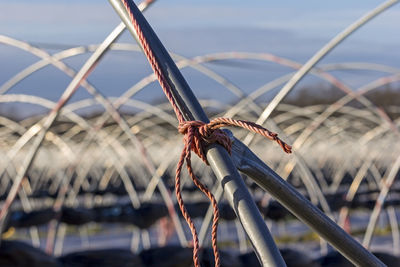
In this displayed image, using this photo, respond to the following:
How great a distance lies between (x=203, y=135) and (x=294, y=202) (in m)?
0.39

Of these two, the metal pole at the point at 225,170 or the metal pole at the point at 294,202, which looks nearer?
the metal pole at the point at 225,170

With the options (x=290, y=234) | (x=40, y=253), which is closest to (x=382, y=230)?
(x=290, y=234)

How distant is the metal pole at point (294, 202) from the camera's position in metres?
2.26

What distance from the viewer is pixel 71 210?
1066 cm

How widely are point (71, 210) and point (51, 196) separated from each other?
17.0ft

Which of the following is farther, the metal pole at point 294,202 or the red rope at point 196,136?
the metal pole at point 294,202

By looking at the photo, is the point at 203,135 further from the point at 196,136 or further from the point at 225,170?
the point at 225,170

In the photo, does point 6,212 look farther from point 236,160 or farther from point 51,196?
point 51,196

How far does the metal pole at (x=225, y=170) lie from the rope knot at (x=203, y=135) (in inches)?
0.9

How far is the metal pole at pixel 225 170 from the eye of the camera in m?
2.07

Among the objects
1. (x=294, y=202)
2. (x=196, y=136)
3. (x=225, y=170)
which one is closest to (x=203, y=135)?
(x=196, y=136)

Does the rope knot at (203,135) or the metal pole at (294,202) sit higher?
the rope knot at (203,135)

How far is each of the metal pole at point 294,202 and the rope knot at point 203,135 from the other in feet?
0.22

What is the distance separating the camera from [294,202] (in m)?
2.31
